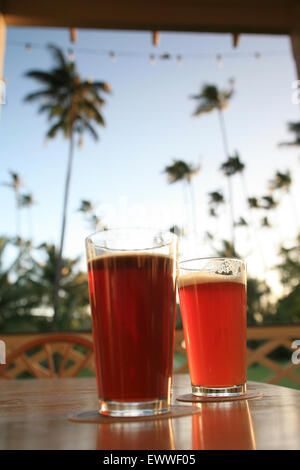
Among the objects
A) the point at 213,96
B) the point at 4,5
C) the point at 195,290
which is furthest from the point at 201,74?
the point at 195,290

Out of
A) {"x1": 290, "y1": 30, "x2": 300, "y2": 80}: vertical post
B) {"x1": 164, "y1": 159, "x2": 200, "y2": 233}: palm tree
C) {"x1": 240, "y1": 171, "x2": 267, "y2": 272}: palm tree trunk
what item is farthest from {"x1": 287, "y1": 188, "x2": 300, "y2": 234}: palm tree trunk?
{"x1": 290, "y1": 30, "x2": 300, "y2": 80}: vertical post

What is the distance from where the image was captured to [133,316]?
1.28 ft

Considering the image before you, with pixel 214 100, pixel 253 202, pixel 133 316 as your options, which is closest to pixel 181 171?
pixel 214 100

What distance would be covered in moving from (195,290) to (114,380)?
222mm

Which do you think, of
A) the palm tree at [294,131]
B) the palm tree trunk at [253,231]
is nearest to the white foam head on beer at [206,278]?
the palm tree at [294,131]

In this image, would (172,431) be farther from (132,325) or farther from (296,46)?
(296,46)

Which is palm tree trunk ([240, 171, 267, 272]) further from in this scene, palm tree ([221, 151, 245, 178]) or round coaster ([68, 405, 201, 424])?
round coaster ([68, 405, 201, 424])

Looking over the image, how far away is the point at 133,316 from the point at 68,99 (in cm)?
2025

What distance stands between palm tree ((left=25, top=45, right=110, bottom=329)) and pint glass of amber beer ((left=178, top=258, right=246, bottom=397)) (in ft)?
56.9

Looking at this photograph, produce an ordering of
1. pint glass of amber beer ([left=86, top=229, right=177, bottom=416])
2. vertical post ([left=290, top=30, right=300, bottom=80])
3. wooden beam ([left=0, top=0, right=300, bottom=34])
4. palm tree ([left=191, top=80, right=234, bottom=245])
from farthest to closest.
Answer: palm tree ([left=191, top=80, right=234, bottom=245]) < wooden beam ([left=0, top=0, right=300, bottom=34]) < vertical post ([left=290, top=30, right=300, bottom=80]) < pint glass of amber beer ([left=86, top=229, right=177, bottom=416])

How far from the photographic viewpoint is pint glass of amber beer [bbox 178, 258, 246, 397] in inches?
21.1

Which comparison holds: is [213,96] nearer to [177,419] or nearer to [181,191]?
[181,191]

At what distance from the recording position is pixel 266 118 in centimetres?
2344

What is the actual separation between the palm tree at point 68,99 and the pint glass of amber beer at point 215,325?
1734cm
